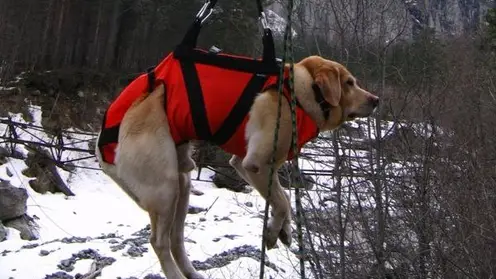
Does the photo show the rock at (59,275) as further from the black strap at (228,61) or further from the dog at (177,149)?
the black strap at (228,61)

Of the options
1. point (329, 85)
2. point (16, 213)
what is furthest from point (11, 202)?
point (329, 85)

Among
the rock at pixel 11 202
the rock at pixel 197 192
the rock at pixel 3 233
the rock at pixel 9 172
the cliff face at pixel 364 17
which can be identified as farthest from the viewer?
the rock at pixel 197 192

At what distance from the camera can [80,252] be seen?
948 cm

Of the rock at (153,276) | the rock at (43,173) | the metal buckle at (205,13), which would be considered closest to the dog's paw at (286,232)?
the metal buckle at (205,13)

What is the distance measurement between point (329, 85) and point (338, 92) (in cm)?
6

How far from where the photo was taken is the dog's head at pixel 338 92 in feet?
8.75

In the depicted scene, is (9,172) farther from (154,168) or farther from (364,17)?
(154,168)

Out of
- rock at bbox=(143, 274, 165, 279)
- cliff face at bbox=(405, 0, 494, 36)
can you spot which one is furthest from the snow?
cliff face at bbox=(405, 0, 494, 36)

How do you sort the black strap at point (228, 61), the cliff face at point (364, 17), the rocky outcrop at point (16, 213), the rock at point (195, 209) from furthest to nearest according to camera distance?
the rock at point (195, 209), the rocky outcrop at point (16, 213), the cliff face at point (364, 17), the black strap at point (228, 61)

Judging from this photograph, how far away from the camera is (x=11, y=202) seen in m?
11.3

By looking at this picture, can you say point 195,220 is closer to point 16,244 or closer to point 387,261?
point 16,244

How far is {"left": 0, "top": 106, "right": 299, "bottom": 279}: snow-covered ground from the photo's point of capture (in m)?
8.98

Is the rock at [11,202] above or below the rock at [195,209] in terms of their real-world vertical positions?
above

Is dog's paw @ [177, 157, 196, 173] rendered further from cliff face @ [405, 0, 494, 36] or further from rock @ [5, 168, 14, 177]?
rock @ [5, 168, 14, 177]
